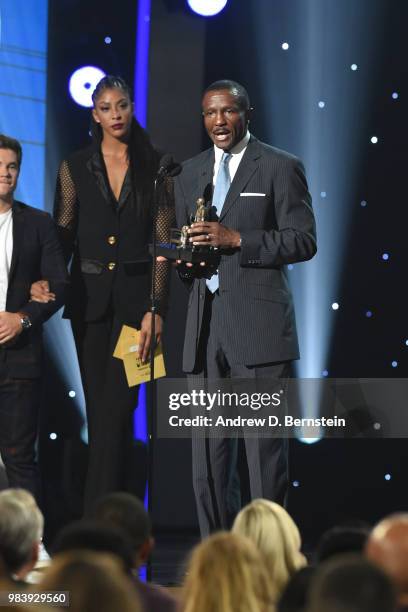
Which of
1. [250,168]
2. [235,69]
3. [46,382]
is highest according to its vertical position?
[235,69]

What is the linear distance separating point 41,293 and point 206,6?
185 centimetres

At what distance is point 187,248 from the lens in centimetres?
422

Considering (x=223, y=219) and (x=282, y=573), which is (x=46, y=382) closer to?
(x=223, y=219)

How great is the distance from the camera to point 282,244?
432cm

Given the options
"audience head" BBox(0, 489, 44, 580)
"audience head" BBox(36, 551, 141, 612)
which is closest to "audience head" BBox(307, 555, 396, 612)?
"audience head" BBox(36, 551, 141, 612)

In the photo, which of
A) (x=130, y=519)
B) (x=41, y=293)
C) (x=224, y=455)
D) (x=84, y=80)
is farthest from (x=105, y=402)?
(x=130, y=519)

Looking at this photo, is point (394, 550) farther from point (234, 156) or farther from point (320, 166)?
point (320, 166)

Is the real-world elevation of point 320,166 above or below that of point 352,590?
above

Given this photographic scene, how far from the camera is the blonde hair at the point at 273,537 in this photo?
2.55 meters

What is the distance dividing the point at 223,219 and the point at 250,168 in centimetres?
22

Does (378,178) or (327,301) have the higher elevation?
(378,178)

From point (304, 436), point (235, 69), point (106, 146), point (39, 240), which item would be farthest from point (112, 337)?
point (235, 69)

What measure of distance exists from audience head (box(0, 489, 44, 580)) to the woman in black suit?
82.2 inches

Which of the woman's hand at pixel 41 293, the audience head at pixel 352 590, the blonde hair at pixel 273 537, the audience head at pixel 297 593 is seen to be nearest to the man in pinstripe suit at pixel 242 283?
the woman's hand at pixel 41 293
